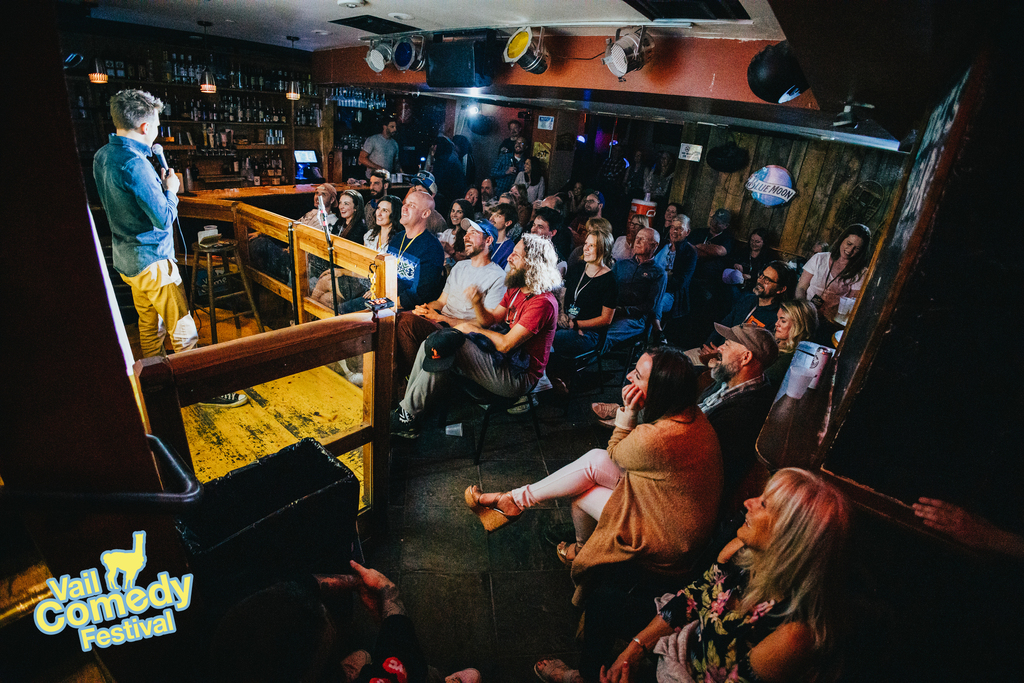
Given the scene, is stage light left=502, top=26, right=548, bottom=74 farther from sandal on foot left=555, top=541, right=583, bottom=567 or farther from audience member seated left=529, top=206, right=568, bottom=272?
sandal on foot left=555, top=541, right=583, bottom=567

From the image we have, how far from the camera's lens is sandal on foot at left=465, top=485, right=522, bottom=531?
2602 mm

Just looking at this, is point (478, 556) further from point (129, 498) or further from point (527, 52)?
point (527, 52)

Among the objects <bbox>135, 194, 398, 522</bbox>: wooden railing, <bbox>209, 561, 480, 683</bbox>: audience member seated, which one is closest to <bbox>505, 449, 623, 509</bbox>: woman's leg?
<bbox>135, 194, 398, 522</bbox>: wooden railing

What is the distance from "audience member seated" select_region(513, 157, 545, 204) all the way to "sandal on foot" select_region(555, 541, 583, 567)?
21.6 feet

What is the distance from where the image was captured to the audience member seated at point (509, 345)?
2.93m

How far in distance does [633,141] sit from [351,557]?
9.41m

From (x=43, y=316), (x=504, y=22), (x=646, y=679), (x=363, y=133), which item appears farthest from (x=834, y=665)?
(x=363, y=133)

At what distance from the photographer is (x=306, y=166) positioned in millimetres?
8297

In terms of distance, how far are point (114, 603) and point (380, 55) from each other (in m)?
5.59

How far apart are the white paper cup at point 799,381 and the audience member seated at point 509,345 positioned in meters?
1.41

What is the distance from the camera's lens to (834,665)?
1359 millimetres

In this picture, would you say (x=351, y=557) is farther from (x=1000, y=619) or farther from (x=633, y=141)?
(x=633, y=141)

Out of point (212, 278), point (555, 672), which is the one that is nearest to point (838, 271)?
point (555, 672)

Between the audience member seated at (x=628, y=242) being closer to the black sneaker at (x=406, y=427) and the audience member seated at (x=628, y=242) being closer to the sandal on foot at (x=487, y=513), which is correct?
the black sneaker at (x=406, y=427)
